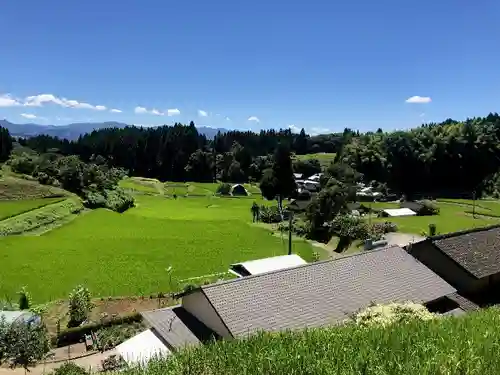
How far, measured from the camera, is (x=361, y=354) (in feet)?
26.2

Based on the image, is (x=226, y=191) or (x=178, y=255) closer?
(x=178, y=255)

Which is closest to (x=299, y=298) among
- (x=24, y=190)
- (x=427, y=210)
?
(x=427, y=210)

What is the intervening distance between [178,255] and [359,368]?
36.8m

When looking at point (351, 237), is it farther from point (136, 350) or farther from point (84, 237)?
point (136, 350)

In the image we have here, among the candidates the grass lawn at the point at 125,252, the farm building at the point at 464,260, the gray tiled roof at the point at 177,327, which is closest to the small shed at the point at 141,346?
the gray tiled roof at the point at 177,327

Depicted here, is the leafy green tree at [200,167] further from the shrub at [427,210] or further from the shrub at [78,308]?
the shrub at [78,308]

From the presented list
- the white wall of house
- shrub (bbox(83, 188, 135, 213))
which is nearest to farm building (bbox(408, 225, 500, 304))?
the white wall of house

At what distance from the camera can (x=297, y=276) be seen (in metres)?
Result: 20.4

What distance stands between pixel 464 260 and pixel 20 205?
52.3m

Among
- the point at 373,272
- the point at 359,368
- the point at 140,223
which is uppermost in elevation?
the point at 359,368

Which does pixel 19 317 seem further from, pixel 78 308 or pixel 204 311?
pixel 204 311

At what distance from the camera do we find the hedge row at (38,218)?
49719 millimetres

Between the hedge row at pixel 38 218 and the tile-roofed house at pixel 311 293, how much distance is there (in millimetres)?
37250

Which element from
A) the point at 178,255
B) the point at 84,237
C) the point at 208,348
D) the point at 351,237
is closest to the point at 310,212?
the point at 351,237
